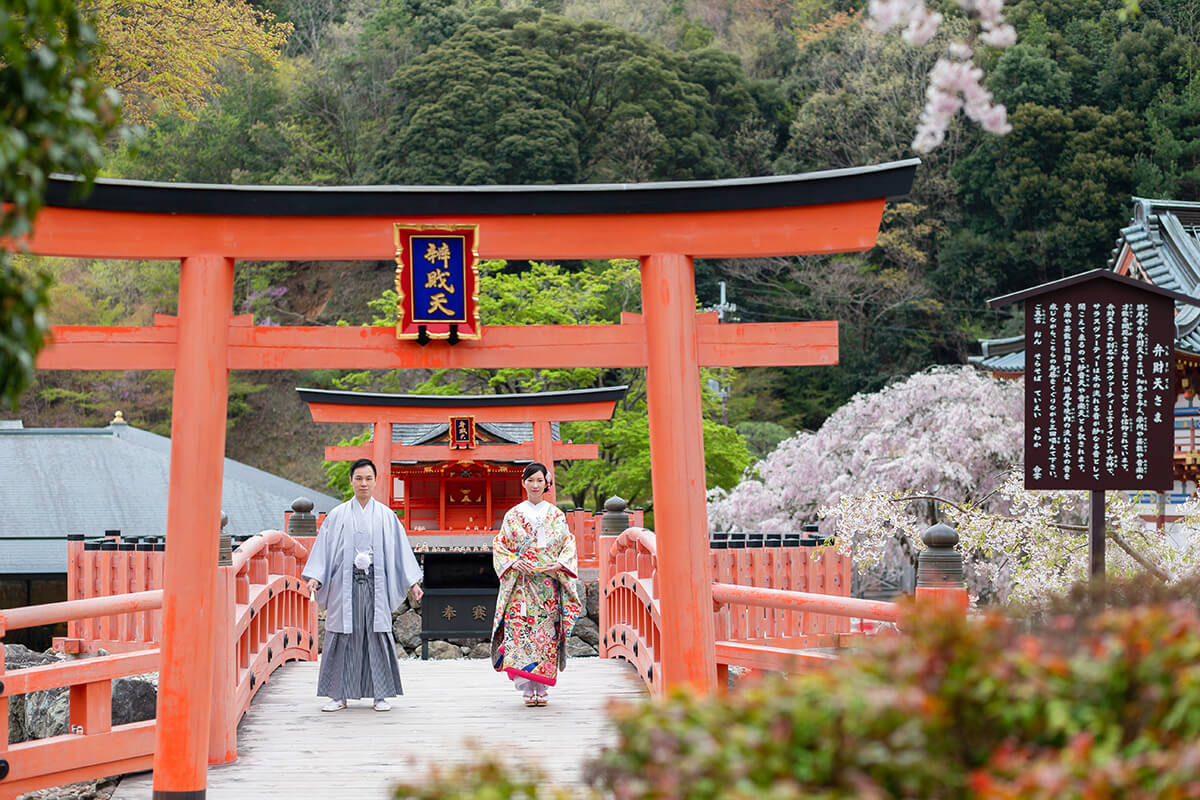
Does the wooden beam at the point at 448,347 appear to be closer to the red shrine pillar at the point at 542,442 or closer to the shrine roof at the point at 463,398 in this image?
the shrine roof at the point at 463,398

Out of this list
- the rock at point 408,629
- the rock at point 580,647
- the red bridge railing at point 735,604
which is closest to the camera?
the red bridge railing at point 735,604

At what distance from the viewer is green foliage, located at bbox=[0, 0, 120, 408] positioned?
7.77ft

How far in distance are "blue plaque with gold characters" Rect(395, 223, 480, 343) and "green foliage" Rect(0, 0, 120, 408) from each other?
13.0ft

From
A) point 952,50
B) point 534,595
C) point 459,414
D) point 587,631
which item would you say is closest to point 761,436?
point 587,631

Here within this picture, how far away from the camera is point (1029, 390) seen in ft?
22.2

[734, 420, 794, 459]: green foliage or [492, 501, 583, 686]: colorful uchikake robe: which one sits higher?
[734, 420, 794, 459]: green foliage

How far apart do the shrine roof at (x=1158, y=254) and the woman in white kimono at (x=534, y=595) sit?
10.6 metres

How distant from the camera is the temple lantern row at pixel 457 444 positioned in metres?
18.0

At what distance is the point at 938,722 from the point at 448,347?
479cm

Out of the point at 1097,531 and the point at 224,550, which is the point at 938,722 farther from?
the point at 224,550

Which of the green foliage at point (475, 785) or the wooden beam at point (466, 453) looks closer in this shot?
the green foliage at point (475, 785)

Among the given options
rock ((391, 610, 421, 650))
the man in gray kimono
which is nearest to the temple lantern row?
rock ((391, 610, 421, 650))

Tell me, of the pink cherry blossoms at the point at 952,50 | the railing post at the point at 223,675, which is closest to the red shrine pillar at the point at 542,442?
the railing post at the point at 223,675

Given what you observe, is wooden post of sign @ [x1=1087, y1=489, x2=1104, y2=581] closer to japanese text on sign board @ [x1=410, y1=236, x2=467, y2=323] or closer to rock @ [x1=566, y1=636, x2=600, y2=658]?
japanese text on sign board @ [x1=410, y1=236, x2=467, y2=323]
